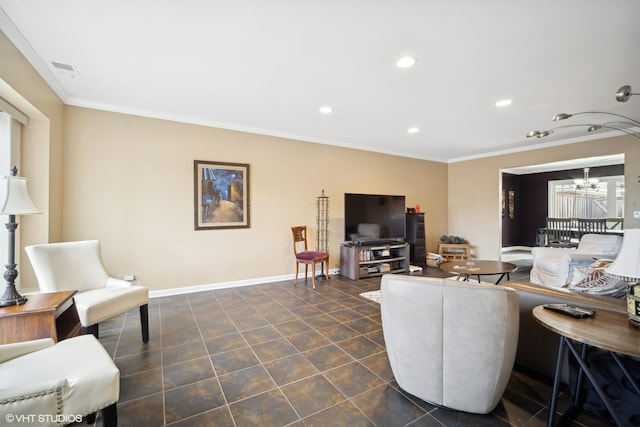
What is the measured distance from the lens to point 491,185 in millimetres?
6160

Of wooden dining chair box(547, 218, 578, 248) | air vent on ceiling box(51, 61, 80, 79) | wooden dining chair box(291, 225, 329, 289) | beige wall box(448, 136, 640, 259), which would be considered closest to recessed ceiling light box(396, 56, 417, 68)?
wooden dining chair box(291, 225, 329, 289)

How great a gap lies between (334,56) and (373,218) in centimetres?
338

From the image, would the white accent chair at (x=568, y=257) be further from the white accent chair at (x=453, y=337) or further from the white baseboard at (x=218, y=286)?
the white baseboard at (x=218, y=286)

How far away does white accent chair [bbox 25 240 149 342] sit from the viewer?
219 centimetres

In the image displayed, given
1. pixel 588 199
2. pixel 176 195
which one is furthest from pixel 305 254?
pixel 588 199

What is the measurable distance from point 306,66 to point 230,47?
2.21 feet

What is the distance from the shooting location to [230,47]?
7.39 feet

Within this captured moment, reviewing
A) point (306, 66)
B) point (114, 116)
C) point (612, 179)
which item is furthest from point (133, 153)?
point (612, 179)

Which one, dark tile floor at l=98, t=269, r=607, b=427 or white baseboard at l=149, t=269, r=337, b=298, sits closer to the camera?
dark tile floor at l=98, t=269, r=607, b=427

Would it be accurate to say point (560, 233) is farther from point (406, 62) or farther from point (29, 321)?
point (29, 321)

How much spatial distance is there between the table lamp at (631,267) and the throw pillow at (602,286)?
515 millimetres

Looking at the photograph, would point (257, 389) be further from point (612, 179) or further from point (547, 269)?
point (612, 179)

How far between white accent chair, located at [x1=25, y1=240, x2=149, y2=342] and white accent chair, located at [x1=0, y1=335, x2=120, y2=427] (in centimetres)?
70

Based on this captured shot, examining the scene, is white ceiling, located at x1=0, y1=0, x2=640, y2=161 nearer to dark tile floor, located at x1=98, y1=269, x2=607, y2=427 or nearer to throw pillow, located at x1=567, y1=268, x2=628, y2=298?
throw pillow, located at x1=567, y1=268, x2=628, y2=298
